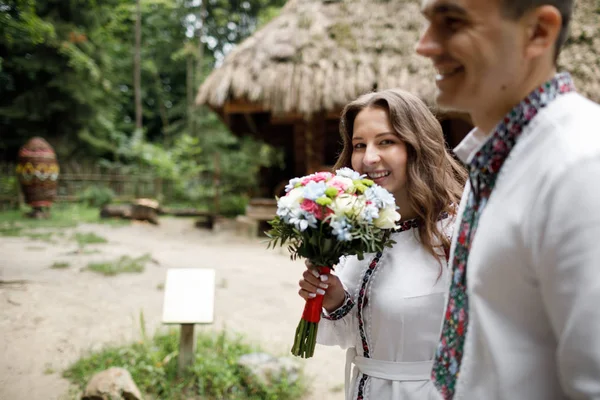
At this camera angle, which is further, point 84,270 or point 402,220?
point 84,270

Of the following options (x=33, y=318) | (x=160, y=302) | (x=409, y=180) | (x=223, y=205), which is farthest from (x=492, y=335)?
(x=223, y=205)

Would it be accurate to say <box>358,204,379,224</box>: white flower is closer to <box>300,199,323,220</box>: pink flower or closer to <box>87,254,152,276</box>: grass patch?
<box>300,199,323,220</box>: pink flower

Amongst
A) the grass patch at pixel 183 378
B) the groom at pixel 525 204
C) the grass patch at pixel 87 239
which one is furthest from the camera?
the grass patch at pixel 87 239

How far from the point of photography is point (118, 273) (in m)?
5.12

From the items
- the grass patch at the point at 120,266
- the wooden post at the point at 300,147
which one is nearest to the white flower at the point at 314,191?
the grass patch at the point at 120,266

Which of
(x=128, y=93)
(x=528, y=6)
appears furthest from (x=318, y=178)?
(x=128, y=93)

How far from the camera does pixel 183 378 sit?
2771 mm

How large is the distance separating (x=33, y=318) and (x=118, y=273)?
2236 mm

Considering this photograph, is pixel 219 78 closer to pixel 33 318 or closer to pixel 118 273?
pixel 118 273

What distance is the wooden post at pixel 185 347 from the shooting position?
2824 millimetres

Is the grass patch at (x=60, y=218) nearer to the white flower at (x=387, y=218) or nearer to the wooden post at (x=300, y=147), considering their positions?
the wooden post at (x=300, y=147)

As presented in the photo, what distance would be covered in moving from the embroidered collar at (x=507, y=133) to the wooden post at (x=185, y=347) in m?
2.44

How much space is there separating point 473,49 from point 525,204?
28 cm

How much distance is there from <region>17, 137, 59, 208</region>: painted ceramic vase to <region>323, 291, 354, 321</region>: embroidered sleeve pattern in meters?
9.83
